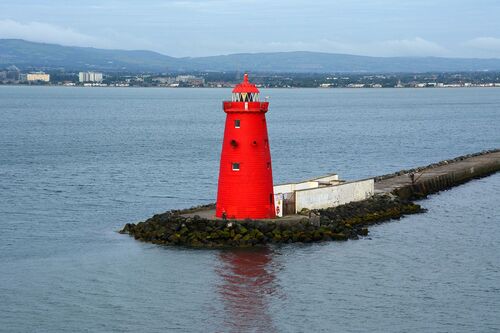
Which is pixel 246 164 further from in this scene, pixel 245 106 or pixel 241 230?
pixel 241 230

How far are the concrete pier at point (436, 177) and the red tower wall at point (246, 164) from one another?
807cm

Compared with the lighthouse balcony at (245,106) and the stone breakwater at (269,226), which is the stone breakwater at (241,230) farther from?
the lighthouse balcony at (245,106)

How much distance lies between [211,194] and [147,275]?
13.3 metres

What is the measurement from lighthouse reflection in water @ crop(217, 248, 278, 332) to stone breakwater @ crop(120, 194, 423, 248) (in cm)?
52

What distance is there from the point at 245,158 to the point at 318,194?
367 centimetres

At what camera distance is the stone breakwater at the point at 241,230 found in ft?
84.5

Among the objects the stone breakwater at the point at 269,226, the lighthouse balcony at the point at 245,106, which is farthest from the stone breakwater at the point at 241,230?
the lighthouse balcony at the point at 245,106

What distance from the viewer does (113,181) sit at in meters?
40.0

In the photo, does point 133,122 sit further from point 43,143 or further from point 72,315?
point 72,315

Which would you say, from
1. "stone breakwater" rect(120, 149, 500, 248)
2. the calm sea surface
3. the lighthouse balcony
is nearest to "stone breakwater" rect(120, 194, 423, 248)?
"stone breakwater" rect(120, 149, 500, 248)

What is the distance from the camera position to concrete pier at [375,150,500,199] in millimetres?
35281

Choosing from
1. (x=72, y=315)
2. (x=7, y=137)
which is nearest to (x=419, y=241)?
(x=72, y=315)

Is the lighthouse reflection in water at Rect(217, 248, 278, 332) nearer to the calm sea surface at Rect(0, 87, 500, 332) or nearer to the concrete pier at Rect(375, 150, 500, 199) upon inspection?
the calm sea surface at Rect(0, 87, 500, 332)

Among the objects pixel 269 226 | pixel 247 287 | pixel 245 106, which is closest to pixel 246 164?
pixel 245 106
